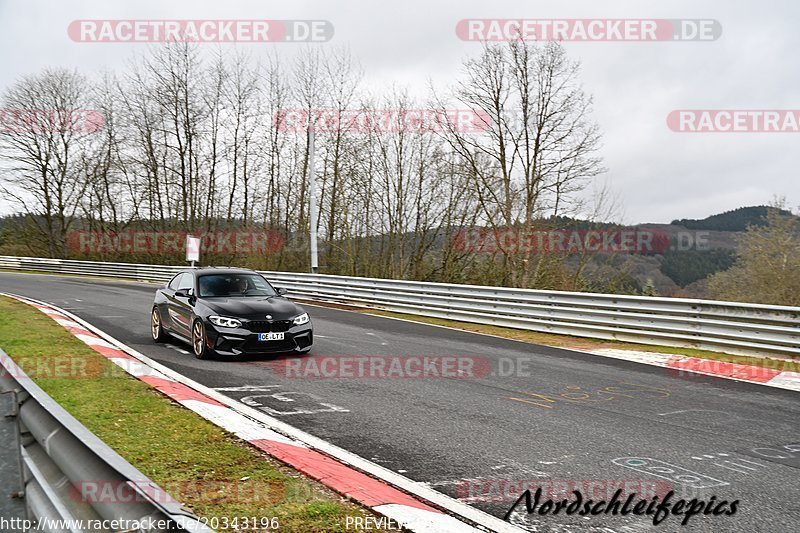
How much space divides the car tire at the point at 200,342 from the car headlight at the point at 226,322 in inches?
9.5

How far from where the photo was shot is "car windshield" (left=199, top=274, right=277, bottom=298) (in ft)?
35.9

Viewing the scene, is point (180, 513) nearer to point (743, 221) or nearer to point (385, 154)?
point (385, 154)

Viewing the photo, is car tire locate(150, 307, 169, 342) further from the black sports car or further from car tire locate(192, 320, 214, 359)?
car tire locate(192, 320, 214, 359)

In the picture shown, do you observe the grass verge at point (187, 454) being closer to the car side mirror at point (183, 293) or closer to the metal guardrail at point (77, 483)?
the metal guardrail at point (77, 483)

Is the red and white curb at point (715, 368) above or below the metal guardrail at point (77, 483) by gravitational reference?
below

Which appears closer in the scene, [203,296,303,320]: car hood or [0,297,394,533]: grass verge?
[0,297,394,533]: grass verge

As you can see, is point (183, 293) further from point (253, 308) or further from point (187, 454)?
point (187, 454)

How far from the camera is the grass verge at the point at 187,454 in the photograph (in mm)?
3816

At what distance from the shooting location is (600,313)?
13383 millimetres

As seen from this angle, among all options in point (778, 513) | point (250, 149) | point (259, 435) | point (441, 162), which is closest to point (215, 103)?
point (250, 149)

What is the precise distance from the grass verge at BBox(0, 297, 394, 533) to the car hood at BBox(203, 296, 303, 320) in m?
1.93

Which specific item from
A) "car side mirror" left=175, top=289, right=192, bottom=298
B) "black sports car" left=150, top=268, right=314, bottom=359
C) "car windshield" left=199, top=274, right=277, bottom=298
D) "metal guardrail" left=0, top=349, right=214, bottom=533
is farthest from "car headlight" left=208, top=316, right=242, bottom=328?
"metal guardrail" left=0, top=349, right=214, bottom=533

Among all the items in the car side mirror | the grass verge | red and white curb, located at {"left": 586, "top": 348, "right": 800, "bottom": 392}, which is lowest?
red and white curb, located at {"left": 586, "top": 348, "right": 800, "bottom": 392}

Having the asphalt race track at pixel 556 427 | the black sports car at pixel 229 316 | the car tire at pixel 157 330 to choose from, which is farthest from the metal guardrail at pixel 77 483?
the car tire at pixel 157 330
